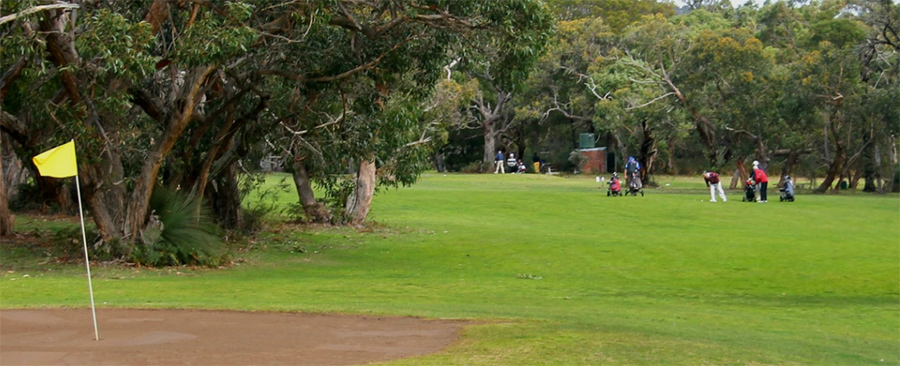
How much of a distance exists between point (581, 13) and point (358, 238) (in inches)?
2299

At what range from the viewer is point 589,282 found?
20.8 meters

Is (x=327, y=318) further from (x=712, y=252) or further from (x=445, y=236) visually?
(x=445, y=236)

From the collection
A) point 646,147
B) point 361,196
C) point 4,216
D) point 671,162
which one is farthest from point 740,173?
point 4,216

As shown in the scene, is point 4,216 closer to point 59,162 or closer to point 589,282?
point 589,282

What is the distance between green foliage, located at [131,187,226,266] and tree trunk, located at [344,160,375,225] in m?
9.13

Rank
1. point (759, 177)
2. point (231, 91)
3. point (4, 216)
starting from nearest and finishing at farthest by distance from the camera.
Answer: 1. point (231, 91)
2. point (4, 216)
3. point (759, 177)

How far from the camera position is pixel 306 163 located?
3031cm

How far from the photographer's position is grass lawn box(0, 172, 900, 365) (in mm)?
12195

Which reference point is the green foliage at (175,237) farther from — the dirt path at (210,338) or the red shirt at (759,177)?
the red shirt at (759,177)

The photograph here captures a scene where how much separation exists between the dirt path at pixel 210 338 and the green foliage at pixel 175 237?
7202mm

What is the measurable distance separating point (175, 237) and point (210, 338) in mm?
10336

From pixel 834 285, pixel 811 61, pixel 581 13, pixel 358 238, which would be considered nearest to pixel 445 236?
pixel 358 238

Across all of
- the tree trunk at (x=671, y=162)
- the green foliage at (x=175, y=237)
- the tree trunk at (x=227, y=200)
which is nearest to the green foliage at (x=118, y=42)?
the green foliage at (x=175, y=237)

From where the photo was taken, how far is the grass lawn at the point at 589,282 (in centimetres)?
1220
